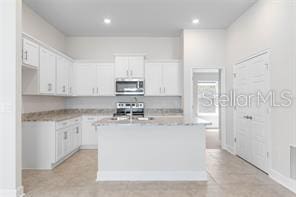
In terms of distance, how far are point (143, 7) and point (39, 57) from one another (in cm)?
225

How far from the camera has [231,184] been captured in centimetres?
340

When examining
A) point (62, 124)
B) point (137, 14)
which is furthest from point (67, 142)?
point (137, 14)

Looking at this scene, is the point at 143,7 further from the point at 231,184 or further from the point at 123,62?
the point at 231,184

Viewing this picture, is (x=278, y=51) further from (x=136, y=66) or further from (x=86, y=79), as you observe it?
(x=86, y=79)

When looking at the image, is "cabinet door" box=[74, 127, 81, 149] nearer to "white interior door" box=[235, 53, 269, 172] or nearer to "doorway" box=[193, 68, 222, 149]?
"white interior door" box=[235, 53, 269, 172]

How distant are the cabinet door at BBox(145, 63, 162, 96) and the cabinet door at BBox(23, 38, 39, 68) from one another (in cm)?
280

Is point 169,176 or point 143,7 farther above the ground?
point 143,7

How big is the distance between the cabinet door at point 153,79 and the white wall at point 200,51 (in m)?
0.73

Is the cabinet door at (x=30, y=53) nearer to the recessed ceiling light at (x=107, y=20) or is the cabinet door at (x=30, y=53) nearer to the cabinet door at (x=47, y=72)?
the cabinet door at (x=47, y=72)

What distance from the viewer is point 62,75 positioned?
17.5 feet

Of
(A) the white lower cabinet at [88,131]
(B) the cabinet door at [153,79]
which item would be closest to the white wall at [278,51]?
(B) the cabinet door at [153,79]

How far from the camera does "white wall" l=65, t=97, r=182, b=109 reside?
6398 millimetres
